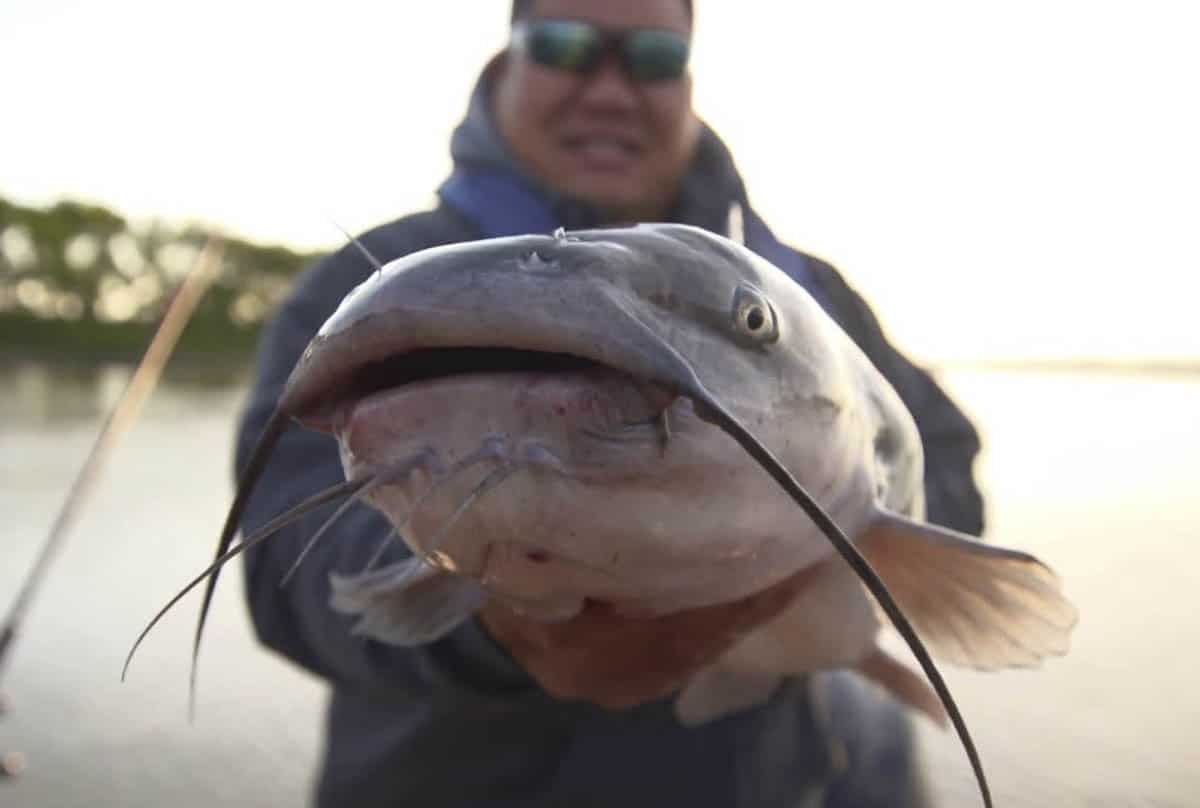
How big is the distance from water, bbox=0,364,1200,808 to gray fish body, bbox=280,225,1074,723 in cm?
234

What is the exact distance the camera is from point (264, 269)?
83.9 ft

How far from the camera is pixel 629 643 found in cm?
121

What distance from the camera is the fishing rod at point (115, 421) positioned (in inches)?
119

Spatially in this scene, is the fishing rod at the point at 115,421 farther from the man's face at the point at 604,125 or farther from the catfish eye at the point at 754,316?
the catfish eye at the point at 754,316

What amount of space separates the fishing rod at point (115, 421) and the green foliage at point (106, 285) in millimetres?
20928

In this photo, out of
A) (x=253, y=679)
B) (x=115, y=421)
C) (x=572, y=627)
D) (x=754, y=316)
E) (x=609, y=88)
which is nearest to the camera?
(x=754, y=316)

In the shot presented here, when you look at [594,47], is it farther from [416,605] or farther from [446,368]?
[446,368]

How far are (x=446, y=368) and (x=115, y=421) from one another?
2713 millimetres

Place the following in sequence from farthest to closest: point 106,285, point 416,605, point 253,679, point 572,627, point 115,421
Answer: point 106,285 → point 253,679 → point 115,421 → point 416,605 → point 572,627

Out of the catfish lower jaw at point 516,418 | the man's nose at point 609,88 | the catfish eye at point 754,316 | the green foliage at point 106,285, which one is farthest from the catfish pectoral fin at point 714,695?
the green foliage at point 106,285

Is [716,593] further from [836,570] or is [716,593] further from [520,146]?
[520,146]

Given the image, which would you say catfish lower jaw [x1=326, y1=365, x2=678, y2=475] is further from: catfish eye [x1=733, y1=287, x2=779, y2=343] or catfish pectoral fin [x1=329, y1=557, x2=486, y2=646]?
catfish pectoral fin [x1=329, y1=557, x2=486, y2=646]

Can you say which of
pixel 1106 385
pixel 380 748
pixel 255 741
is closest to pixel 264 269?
pixel 255 741

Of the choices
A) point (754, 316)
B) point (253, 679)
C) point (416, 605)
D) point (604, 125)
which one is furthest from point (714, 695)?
point (253, 679)
